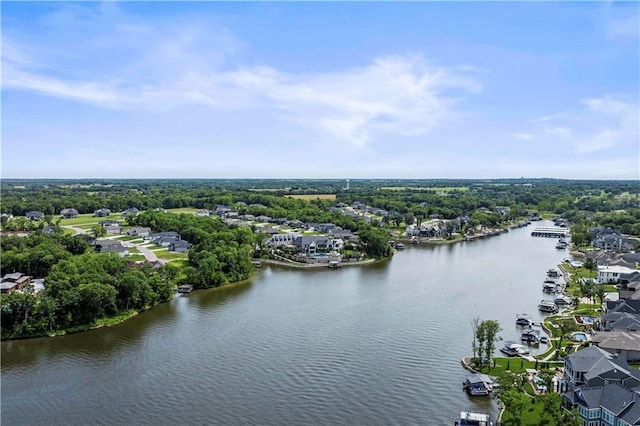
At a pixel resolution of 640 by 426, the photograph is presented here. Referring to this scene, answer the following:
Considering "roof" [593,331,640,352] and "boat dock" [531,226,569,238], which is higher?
"roof" [593,331,640,352]

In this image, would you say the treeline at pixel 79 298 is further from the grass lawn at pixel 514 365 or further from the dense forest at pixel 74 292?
the grass lawn at pixel 514 365

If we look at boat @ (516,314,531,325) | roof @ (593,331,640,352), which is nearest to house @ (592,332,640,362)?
roof @ (593,331,640,352)

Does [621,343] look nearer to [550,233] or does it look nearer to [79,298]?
[79,298]

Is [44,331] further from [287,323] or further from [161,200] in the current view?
[161,200]

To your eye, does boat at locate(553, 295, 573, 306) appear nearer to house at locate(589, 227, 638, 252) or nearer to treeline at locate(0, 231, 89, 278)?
house at locate(589, 227, 638, 252)

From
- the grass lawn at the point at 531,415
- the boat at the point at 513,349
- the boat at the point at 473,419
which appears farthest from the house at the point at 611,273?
the boat at the point at 473,419

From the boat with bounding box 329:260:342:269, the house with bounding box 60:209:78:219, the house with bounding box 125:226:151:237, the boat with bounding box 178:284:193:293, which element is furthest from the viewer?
the house with bounding box 60:209:78:219

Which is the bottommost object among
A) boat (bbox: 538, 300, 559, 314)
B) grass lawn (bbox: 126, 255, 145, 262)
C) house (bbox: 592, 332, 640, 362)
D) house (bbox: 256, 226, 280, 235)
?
boat (bbox: 538, 300, 559, 314)
